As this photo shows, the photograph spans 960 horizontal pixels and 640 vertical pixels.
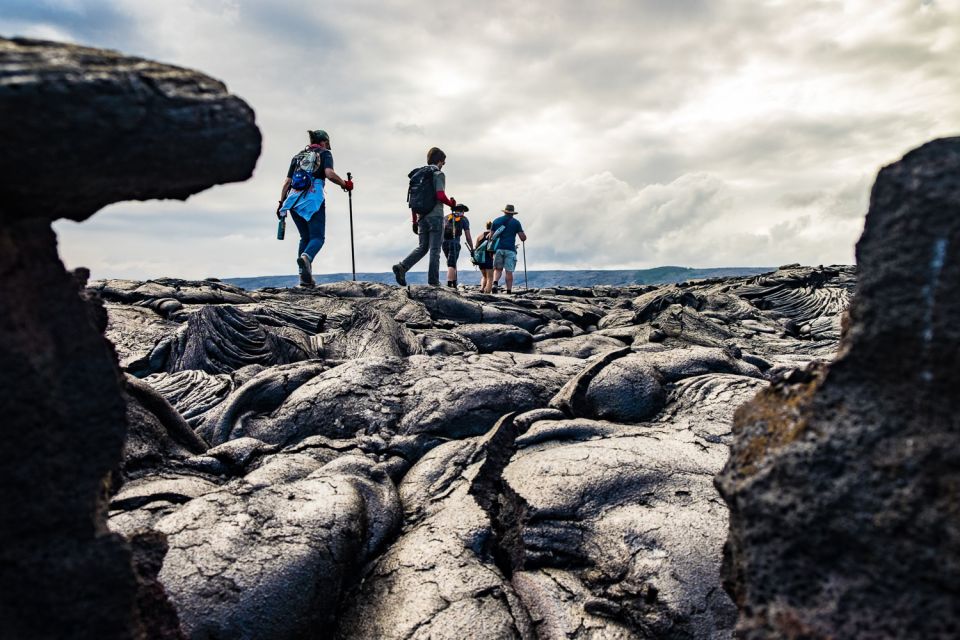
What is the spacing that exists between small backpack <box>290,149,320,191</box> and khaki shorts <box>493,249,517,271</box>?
4.90 metres

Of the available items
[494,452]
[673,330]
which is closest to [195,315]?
[494,452]

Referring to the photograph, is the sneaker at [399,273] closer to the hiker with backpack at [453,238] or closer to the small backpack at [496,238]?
the hiker with backpack at [453,238]

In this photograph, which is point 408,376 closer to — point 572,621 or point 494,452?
point 494,452

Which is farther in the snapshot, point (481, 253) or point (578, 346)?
point (481, 253)

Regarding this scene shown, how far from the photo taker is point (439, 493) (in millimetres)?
3410

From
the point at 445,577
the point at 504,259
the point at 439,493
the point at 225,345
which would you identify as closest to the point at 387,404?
the point at 439,493

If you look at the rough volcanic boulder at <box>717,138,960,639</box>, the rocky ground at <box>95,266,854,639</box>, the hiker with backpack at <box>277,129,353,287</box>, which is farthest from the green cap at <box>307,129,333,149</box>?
the rough volcanic boulder at <box>717,138,960,639</box>

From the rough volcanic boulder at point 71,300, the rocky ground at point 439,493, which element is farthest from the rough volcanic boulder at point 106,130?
the rocky ground at point 439,493

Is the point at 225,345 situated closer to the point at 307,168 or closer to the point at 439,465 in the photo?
the point at 307,168

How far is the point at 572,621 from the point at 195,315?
5.35 m

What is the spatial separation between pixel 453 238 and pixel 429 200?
3.07 meters

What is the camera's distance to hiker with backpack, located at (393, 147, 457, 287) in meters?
9.31

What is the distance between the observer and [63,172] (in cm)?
140

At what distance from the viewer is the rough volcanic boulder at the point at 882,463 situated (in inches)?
51.8
